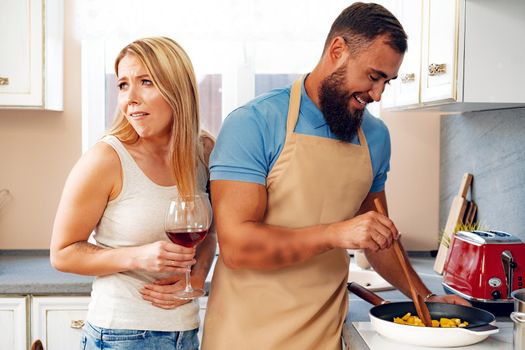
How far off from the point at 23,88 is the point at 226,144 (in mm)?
1467

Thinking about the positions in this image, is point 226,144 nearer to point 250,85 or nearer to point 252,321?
point 252,321

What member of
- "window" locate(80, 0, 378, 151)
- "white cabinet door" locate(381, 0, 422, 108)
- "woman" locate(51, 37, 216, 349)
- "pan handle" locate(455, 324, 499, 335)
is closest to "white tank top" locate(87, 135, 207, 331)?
"woman" locate(51, 37, 216, 349)

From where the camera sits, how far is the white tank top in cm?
177

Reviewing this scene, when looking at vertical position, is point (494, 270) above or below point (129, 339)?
above

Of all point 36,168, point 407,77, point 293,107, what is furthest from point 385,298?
point 36,168

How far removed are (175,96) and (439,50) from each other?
90 centimetres

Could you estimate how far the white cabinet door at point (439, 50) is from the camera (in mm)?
A: 2137

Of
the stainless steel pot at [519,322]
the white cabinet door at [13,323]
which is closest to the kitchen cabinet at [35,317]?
the white cabinet door at [13,323]

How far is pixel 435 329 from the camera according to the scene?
1.62 meters

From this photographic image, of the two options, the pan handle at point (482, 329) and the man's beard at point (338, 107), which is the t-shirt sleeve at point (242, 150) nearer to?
the man's beard at point (338, 107)

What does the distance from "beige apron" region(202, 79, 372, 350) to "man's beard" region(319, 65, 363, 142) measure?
4cm

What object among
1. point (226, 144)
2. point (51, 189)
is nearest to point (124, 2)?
point (51, 189)

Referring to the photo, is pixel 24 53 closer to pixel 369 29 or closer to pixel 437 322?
pixel 369 29

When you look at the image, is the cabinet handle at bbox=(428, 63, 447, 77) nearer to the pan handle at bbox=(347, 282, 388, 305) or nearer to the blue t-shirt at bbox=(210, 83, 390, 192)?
the blue t-shirt at bbox=(210, 83, 390, 192)
